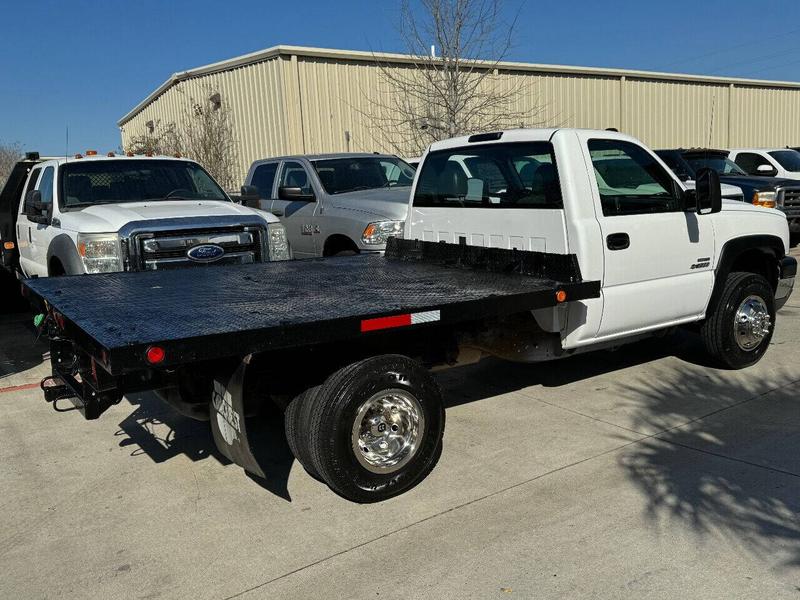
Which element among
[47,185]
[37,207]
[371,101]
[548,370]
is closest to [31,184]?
[47,185]

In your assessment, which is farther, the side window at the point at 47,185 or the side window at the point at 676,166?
the side window at the point at 676,166

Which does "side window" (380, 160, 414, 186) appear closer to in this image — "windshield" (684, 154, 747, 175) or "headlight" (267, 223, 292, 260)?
"headlight" (267, 223, 292, 260)

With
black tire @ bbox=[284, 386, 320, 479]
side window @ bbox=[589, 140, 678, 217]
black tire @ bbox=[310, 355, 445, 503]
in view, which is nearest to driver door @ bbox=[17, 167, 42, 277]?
black tire @ bbox=[284, 386, 320, 479]

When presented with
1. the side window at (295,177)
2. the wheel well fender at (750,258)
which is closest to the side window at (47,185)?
the side window at (295,177)

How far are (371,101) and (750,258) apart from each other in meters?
13.7

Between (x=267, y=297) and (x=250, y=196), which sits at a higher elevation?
(x=250, y=196)

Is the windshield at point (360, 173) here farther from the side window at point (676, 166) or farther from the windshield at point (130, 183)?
the side window at point (676, 166)

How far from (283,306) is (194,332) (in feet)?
2.57

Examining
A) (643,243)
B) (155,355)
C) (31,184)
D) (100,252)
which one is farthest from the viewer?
(31,184)

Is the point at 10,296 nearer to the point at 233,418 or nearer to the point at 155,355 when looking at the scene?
the point at 233,418

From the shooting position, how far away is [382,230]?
8.32 meters

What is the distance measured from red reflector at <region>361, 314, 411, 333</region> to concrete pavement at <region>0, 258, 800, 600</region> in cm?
105

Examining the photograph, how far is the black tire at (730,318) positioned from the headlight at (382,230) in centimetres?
343

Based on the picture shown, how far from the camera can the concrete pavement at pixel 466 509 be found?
3457 millimetres
